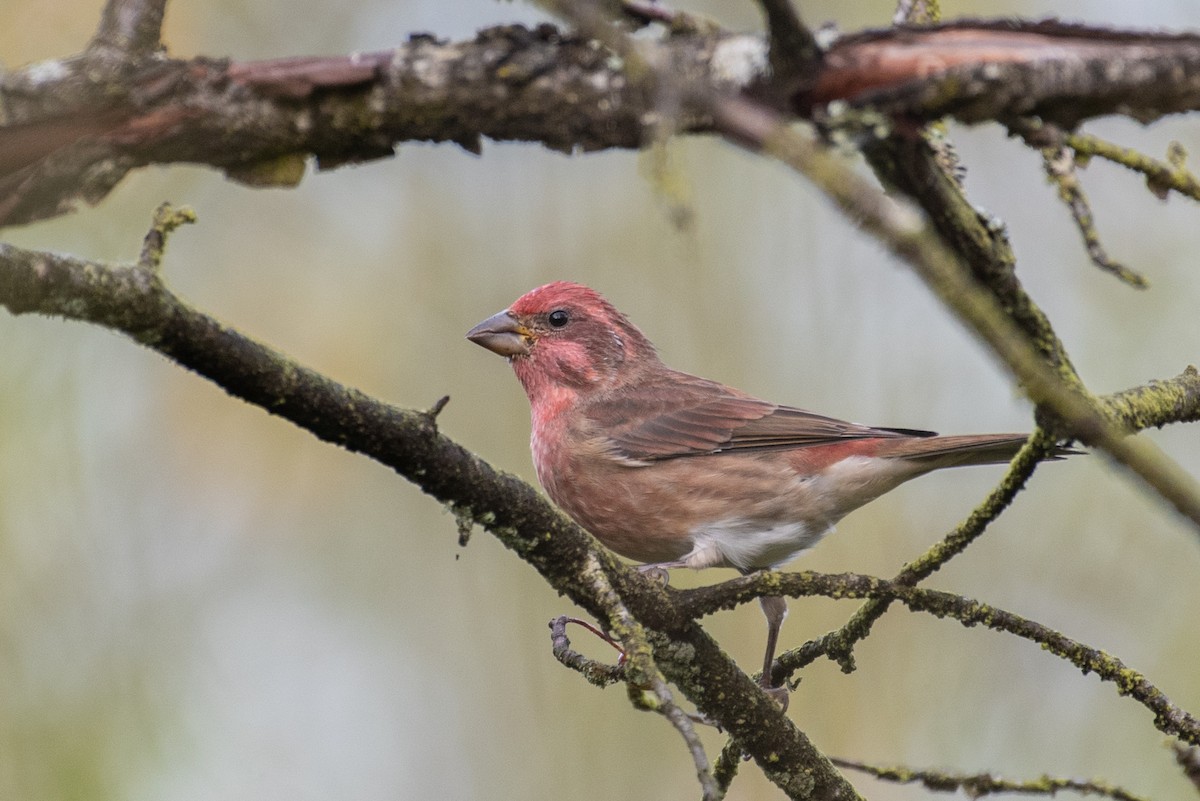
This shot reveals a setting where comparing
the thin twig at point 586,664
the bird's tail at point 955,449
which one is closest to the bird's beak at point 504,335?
the bird's tail at point 955,449

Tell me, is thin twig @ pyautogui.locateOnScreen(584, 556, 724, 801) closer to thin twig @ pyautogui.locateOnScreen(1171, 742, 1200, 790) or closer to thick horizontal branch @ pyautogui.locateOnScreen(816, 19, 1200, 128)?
thin twig @ pyautogui.locateOnScreen(1171, 742, 1200, 790)

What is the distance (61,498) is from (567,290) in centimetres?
307

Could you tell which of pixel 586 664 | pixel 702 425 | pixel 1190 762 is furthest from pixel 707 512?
pixel 1190 762

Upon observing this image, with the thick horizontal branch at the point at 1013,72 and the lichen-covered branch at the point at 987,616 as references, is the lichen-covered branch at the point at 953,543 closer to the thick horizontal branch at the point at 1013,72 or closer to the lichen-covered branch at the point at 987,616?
→ the lichen-covered branch at the point at 987,616

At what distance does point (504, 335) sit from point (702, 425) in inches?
49.6

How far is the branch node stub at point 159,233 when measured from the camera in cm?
256

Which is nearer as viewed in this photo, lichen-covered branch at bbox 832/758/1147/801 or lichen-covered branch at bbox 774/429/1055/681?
lichen-covered branch at bbox 774/429/1055/681

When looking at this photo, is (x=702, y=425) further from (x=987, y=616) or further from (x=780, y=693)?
(x=987, y=616)

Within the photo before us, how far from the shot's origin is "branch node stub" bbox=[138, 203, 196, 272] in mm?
2562

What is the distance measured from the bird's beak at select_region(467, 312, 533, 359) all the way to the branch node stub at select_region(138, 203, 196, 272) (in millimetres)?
4074

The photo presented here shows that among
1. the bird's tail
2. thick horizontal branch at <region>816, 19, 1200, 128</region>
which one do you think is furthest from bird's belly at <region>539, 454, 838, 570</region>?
thick horizontal branch at <region>816, 19, 1200, 128</region>

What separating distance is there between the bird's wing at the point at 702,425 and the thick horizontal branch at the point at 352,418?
229cm

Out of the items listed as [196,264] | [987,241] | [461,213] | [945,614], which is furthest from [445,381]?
[987,241]

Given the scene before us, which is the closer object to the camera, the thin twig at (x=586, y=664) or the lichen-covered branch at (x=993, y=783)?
the lichen-covered branch at (x=993, y=783)
